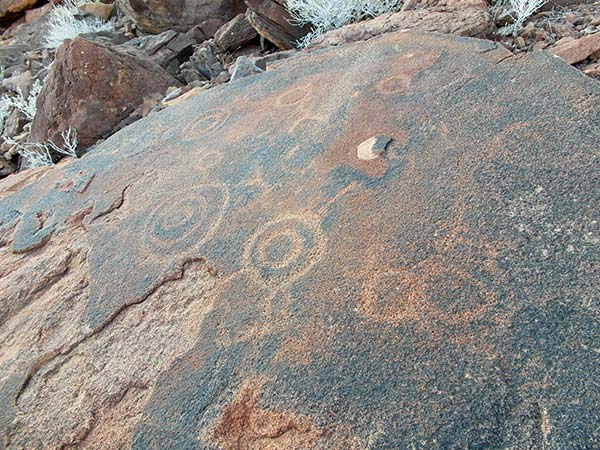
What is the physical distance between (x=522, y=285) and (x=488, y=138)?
495 millimetres

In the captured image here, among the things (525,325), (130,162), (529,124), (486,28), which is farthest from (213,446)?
(486,28)

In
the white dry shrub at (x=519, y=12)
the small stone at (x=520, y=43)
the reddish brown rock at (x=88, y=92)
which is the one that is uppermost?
the reddish brown rock at (x=88, y=92)

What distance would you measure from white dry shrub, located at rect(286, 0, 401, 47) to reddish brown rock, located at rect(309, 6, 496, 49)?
1.57 ft

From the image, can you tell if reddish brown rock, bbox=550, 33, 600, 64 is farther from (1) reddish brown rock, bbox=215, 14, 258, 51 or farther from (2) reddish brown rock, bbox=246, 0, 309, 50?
(1) reddish brown rock, bbox=215, 14, 258, 51

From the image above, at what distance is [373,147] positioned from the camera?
139 centimetres

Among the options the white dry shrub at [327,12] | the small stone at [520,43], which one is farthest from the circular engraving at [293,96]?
the white dry shrub at [327,12]

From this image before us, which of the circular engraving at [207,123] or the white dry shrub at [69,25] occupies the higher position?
the white dry shrub at [69,25]

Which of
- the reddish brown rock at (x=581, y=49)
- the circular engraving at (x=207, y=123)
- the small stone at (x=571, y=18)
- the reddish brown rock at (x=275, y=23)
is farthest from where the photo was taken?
the reddish brown rock at (x=275, y=23)

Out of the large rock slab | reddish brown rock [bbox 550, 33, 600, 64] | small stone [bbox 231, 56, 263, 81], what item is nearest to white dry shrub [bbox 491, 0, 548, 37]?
reddish brown rock [bbox 550, 33, 600, 64]

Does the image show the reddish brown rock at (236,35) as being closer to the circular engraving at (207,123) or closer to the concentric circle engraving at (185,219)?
the circular engraving at (207,123)

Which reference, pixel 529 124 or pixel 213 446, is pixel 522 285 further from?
pixel 213 446

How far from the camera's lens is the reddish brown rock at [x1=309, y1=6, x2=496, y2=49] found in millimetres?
2230

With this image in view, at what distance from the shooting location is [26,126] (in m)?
3.99

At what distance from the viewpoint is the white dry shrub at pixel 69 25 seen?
18.7 feet
